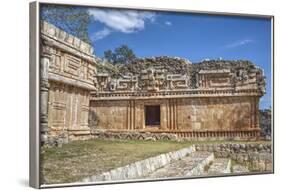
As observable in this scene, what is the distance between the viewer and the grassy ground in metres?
6.36

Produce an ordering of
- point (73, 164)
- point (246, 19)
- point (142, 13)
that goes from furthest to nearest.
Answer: point (246, 19) < point (142, 13) < point (73, 164)

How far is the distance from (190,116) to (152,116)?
471 mm

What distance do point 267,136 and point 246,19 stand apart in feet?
4.72

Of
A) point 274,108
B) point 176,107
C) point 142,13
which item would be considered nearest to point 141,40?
point 142,13

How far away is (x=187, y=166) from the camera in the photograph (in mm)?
7180

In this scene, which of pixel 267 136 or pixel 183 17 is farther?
pixel 267 136

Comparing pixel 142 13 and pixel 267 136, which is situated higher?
pixel 142 13

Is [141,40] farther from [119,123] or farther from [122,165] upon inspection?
[122,165]

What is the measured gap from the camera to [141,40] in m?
6.93

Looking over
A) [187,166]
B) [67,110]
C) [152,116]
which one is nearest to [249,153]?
[187,166]

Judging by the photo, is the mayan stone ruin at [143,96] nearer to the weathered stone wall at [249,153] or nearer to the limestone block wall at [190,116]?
the limestone block wall at [190,116]

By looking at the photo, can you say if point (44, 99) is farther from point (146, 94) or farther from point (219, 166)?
point (219, 166)

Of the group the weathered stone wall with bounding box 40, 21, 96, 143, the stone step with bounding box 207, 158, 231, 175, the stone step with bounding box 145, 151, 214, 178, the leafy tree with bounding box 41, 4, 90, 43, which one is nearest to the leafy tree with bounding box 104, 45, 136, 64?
the weathered stone wall with bounding box 40, 21, 96, 143

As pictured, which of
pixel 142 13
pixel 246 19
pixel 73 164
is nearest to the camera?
pixel 73 164
